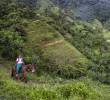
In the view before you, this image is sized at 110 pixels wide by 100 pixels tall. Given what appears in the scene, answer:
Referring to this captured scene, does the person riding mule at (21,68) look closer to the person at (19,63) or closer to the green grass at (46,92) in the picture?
the person at (19,63)

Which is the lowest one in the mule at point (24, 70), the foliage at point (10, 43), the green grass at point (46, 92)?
the green grass at point (46, 92)

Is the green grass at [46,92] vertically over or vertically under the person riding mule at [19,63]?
under

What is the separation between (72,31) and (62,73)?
28.4ft

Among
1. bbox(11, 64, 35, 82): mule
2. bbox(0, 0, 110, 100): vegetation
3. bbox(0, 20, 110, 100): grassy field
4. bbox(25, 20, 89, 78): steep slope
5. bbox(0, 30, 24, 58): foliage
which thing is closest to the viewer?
bbox(0, 20, 110, 100): grassy field

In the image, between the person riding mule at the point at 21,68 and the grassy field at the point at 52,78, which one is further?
the person riding mule at the point at 21,68

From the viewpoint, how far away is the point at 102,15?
6216cm

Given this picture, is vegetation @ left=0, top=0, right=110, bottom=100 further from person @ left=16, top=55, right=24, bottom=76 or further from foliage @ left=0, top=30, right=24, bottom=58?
person @ left=16, top=55, right=24, bottom=76

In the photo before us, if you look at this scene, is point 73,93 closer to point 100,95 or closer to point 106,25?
point 100,95

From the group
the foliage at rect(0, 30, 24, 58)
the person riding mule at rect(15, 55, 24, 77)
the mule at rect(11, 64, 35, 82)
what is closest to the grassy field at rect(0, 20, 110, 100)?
the mule at rect(11, 64, 35, 82)

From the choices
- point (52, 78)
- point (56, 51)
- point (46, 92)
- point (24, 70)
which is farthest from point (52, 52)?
point (46, 92)

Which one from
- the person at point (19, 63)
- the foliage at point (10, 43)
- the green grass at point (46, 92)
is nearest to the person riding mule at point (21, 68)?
the person at point (19, 63)

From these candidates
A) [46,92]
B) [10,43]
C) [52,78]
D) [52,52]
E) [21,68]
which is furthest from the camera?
[52,52]

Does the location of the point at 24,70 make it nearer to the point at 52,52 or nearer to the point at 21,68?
the point at 21,68

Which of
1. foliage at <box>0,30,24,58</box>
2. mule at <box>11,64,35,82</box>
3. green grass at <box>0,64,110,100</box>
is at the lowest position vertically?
green grass at <box>0,64,110,100</box>
